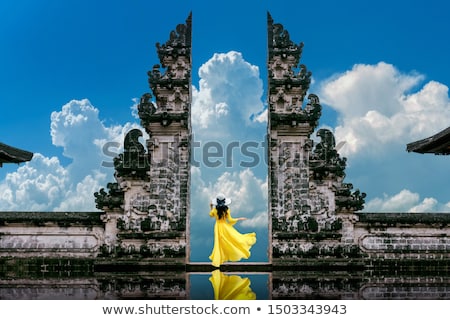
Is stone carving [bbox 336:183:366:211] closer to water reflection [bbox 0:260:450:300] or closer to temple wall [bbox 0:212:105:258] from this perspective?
water reflection [bbox 0:260:450:300]

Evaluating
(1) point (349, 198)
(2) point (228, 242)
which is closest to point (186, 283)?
(2) point (228, 242)

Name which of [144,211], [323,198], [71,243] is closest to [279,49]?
[323,198]

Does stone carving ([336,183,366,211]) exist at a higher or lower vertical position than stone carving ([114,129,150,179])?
lower

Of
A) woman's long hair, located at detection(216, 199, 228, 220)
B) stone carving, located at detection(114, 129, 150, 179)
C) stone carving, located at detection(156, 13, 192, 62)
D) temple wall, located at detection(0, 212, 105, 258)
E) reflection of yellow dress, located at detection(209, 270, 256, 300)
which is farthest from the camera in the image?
stone carving, located at detection(156, 13, 192, 62)

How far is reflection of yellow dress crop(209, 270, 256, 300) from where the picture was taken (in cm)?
1180

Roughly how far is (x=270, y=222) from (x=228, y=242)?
1.44 meters

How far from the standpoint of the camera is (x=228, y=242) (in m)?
15.2

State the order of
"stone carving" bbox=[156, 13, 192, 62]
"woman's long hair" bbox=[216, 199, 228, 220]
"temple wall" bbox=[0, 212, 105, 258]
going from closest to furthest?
"woman's long hair" bbox=[216, 199, 228, 220]
"temple wall" bbox=[0, 212, 105, 258]
"stone carving" bbox=[156, 13, 192, 62]

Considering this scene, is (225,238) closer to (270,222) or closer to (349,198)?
(270,222)

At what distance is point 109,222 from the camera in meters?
15.4

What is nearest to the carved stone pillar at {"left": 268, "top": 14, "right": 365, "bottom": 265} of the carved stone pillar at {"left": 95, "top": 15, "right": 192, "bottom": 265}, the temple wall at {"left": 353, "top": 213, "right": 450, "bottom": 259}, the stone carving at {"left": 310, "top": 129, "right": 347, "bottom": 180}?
the stone carving at {"left": 310, "top": 129, "right": 347, "bottom": 180}

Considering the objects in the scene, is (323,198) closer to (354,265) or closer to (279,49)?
(354,265)

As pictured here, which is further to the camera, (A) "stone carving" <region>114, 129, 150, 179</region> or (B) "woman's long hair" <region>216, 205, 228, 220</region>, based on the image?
(A) "stone carving" <region>114, 129, 150, 179</region>

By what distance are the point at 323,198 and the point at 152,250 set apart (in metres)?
5.31
